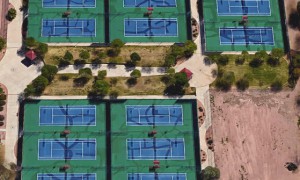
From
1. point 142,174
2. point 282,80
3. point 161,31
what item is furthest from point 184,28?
point 142,174

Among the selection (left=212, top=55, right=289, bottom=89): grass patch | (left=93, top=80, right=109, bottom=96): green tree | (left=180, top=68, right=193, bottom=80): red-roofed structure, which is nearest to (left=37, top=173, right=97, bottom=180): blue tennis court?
(left=93, top=80, right=109, bottom=96): green tree

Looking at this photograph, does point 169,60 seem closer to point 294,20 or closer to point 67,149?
point 67,149

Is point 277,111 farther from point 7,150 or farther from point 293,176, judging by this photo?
point 7,150

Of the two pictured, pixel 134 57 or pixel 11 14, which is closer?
pixel 134 57

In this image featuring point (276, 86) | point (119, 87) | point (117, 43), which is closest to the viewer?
point (117, 43)

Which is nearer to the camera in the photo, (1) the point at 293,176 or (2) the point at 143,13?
(1) the point at 293,176

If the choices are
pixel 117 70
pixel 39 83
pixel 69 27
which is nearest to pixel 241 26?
pixel 117 70
